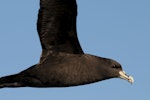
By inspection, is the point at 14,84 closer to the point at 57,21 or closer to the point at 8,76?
the point at 8,76

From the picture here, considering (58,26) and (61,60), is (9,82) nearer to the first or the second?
(61,60)

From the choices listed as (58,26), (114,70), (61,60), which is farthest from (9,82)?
(114,70)

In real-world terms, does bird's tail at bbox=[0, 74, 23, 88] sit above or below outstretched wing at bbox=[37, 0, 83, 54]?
below

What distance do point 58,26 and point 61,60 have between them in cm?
90

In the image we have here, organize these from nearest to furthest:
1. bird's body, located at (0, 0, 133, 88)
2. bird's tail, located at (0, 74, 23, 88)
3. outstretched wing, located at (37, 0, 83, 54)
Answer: bird's body, located at (0, 0, 133, 88)
outstretched wing, located at (37, 0, 83, 54)
bird's tail, located at (0, 74, 23, 88)

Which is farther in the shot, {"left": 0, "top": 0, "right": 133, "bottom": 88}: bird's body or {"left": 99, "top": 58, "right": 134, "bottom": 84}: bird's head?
{"left": 99, "top": 58, "right": 134, "bottom": 84}: bird's head

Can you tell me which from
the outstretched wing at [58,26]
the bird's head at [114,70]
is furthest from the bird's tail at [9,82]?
the bird's head at [114,70]

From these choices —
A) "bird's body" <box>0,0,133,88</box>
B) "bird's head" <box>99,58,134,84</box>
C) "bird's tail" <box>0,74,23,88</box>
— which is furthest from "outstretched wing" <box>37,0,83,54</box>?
"bird's tail" <box>0,74,23,88</box>

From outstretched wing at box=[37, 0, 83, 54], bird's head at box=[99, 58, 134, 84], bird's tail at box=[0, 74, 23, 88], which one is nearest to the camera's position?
outstretched wing at box=[37, 0, 83, 54]

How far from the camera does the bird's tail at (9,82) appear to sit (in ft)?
A: 43.6

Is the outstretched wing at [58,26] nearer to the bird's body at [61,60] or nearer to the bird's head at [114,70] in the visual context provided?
the bird's body at [61,60]

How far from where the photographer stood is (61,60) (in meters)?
13.4

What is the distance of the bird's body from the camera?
1298 centimetres

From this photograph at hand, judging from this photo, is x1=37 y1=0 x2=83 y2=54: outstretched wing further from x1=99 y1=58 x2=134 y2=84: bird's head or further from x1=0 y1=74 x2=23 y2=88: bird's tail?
x1=0 y1=74 x2=23 y2=88: bird's tail
